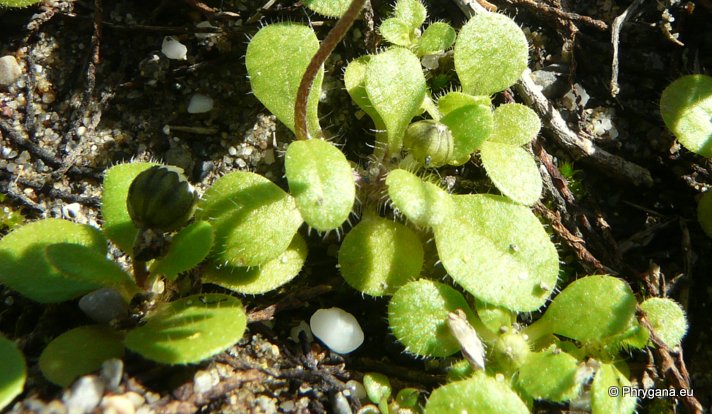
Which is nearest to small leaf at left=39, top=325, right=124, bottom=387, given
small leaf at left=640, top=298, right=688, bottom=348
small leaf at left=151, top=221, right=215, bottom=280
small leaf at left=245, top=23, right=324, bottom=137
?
small leaf at left=151, top=221, right=215, bottom=280

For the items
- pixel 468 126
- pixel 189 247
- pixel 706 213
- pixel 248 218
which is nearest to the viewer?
pixel 189 247

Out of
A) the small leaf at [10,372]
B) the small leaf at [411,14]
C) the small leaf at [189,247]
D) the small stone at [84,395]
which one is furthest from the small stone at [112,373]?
the small leaf at [411,14]

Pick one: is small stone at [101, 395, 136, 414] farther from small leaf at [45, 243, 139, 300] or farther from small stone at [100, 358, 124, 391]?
small leaf at [45, 243, 139, 300]

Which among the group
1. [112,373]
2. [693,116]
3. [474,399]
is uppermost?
[693,116]

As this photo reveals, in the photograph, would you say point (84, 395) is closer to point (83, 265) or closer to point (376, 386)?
point (83, 265)

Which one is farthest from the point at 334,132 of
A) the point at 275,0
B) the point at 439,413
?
the point at 439,413

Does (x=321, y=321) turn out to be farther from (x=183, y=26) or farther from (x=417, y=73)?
(x=183, y=26)

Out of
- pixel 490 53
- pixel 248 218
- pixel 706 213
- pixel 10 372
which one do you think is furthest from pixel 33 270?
pixel 706 213
